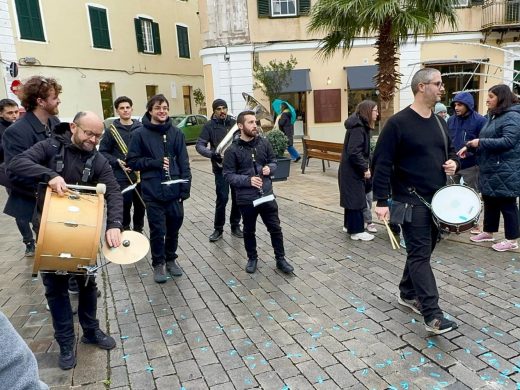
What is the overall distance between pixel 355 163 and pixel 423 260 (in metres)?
2.25

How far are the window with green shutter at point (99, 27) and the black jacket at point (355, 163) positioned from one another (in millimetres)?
18925

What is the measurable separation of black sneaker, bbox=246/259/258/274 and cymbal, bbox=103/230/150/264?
183cm

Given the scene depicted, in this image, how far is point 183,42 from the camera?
88.0 ft

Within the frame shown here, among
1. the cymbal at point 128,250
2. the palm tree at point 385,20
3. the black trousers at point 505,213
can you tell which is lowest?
the black trousers at point 505,213

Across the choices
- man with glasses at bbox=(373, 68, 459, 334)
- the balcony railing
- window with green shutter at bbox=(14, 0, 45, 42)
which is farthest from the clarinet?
the balcony railing

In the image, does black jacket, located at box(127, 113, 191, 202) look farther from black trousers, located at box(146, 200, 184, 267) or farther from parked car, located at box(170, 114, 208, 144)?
parked car, located at box(170, 114, 208, 144)

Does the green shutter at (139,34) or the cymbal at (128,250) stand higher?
the green shutter at (139,34)

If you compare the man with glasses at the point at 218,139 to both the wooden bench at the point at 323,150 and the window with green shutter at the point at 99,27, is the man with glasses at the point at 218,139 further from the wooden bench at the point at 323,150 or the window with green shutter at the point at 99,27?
the window with green shutter at the point at 99,27

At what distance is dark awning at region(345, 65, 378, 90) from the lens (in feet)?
57.8

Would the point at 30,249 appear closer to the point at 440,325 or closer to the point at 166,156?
the point at 166,156

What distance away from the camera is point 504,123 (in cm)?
477

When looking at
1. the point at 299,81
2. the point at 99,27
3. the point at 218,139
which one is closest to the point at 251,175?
the point at 218,139

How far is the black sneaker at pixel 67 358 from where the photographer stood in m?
3.16

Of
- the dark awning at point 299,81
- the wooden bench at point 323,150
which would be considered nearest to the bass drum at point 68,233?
the wooden bench at point 323,150
